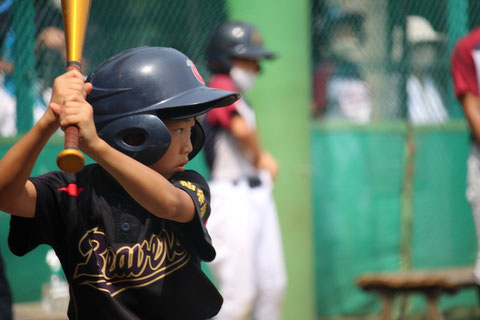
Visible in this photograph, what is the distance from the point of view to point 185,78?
2.25 m

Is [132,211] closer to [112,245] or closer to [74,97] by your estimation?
[112,245]

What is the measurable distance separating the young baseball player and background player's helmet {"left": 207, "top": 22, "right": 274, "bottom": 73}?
81.9 inches

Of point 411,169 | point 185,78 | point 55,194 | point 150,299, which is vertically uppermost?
A: point 185,78

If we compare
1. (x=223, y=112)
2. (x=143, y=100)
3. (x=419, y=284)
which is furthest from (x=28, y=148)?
(x=419, y=284)

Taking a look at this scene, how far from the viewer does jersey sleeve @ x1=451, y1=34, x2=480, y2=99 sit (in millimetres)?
4285

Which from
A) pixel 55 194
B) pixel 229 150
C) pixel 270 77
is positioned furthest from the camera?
pixel 270 77

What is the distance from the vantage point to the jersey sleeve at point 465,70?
14.1ft

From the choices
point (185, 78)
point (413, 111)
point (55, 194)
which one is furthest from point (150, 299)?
point (413, 111)

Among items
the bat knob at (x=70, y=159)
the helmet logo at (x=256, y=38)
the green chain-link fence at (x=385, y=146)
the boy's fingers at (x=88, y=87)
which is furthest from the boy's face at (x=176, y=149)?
the green chain-link fence at (x=385, y=146)

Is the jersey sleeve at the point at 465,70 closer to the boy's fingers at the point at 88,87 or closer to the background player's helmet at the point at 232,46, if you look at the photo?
the background player's helmet at the point at 232,46

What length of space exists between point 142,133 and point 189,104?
0.51ft

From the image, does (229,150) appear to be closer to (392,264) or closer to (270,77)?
(270,77)

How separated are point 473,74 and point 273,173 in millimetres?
1247

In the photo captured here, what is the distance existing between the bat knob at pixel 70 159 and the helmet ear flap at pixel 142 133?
1.24 ft
